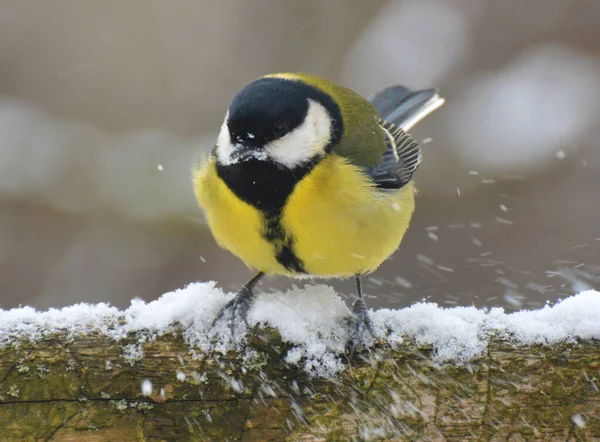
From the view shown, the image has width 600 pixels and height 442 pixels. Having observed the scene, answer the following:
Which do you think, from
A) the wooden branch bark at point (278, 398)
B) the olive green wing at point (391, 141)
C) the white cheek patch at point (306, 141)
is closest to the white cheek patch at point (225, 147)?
the white cheek patch at point (306, 141)

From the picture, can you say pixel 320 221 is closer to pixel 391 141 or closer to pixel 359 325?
pixel 359 325

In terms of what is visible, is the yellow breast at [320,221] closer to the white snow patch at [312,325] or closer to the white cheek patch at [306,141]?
the white cheek patch at [306,141]

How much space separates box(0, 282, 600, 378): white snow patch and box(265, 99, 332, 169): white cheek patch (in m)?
0.44

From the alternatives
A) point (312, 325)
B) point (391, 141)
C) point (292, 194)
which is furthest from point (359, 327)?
point (391, 141)

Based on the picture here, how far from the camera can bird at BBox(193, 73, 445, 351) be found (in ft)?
6.63

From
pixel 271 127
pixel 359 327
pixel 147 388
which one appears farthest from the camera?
pixel 271 127

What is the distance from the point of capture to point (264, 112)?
198cm

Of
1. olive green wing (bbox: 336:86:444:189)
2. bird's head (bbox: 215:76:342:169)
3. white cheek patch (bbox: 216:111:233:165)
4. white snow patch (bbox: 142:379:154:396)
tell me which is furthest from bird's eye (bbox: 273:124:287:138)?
white snow patch (bbox: 142:379:154:396)

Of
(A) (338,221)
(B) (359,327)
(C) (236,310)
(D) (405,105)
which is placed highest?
(D) (405,105)

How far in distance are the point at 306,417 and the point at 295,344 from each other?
0.72 feet

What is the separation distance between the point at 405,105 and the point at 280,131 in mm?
1488

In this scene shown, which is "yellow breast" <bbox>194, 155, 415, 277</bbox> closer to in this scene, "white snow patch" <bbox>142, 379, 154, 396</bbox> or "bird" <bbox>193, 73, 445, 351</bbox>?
"bird" <bbox>193, 73, 445, 351</bbox>

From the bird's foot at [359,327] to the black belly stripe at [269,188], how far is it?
28cm

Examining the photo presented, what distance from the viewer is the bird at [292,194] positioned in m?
2.02
